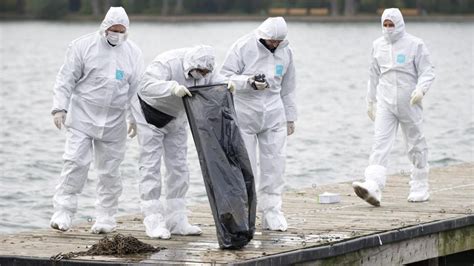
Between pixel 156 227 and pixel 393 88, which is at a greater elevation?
pixel 393 88

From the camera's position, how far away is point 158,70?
1239cm

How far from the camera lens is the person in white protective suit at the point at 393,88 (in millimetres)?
14984

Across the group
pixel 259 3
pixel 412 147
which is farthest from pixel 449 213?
pixel 259 3

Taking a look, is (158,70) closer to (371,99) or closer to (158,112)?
(158,112)

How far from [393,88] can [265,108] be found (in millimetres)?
2317

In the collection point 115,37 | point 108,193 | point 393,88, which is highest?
point 115,37

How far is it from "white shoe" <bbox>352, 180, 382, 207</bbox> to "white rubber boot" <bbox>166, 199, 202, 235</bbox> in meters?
2.51

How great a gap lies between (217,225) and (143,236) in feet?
3.74

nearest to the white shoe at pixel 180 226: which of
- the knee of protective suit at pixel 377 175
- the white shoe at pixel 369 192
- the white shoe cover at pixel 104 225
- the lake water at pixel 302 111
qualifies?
the white shoe cover at pixel 104 225

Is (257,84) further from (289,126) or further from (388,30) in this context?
(388,30)

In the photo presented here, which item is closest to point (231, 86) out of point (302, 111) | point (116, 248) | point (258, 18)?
point (116, 248)

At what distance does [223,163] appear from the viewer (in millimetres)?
12055

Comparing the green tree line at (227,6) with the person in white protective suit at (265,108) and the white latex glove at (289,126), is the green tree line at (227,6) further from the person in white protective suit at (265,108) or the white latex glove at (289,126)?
the person in white protective suit at (265,108)

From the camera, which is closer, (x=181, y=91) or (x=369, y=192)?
(x=181, y=91)
